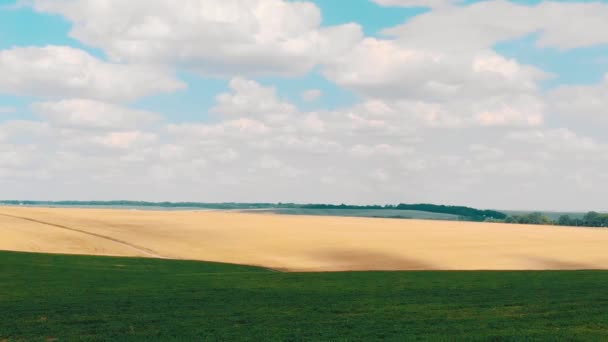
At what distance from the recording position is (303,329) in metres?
16.2

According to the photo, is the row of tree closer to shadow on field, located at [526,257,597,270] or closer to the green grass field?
shadow on field, located at [526,257,597,270]

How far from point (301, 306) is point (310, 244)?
136 feet

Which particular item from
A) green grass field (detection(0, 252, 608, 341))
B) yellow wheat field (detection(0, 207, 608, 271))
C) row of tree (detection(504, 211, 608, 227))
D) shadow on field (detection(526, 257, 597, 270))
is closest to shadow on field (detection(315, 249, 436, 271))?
yellow wheat field (detection(0, 207, 608, 271))

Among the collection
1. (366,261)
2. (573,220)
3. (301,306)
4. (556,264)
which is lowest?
(366,261)

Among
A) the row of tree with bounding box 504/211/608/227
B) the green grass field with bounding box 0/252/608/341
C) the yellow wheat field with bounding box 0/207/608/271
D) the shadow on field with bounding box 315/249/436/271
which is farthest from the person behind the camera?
the row of tree with bounding box 504/211/608/227

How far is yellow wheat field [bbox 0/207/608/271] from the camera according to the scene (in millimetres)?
49344

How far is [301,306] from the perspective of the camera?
2038cm

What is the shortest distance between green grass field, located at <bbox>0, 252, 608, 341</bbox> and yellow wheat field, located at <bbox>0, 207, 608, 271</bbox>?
1651 centimetres

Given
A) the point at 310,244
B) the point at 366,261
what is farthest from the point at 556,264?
the point at 310,244

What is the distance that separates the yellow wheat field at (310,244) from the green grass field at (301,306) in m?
16.5

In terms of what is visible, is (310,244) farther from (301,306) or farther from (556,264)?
(301,306)

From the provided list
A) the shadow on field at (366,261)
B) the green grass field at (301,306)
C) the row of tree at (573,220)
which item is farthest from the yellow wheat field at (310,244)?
the row of tree at (573,220)

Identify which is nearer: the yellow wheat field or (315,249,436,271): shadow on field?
(315,249,436,271): shadow on field

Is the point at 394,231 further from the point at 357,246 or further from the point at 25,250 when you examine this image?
the point at 25,250
